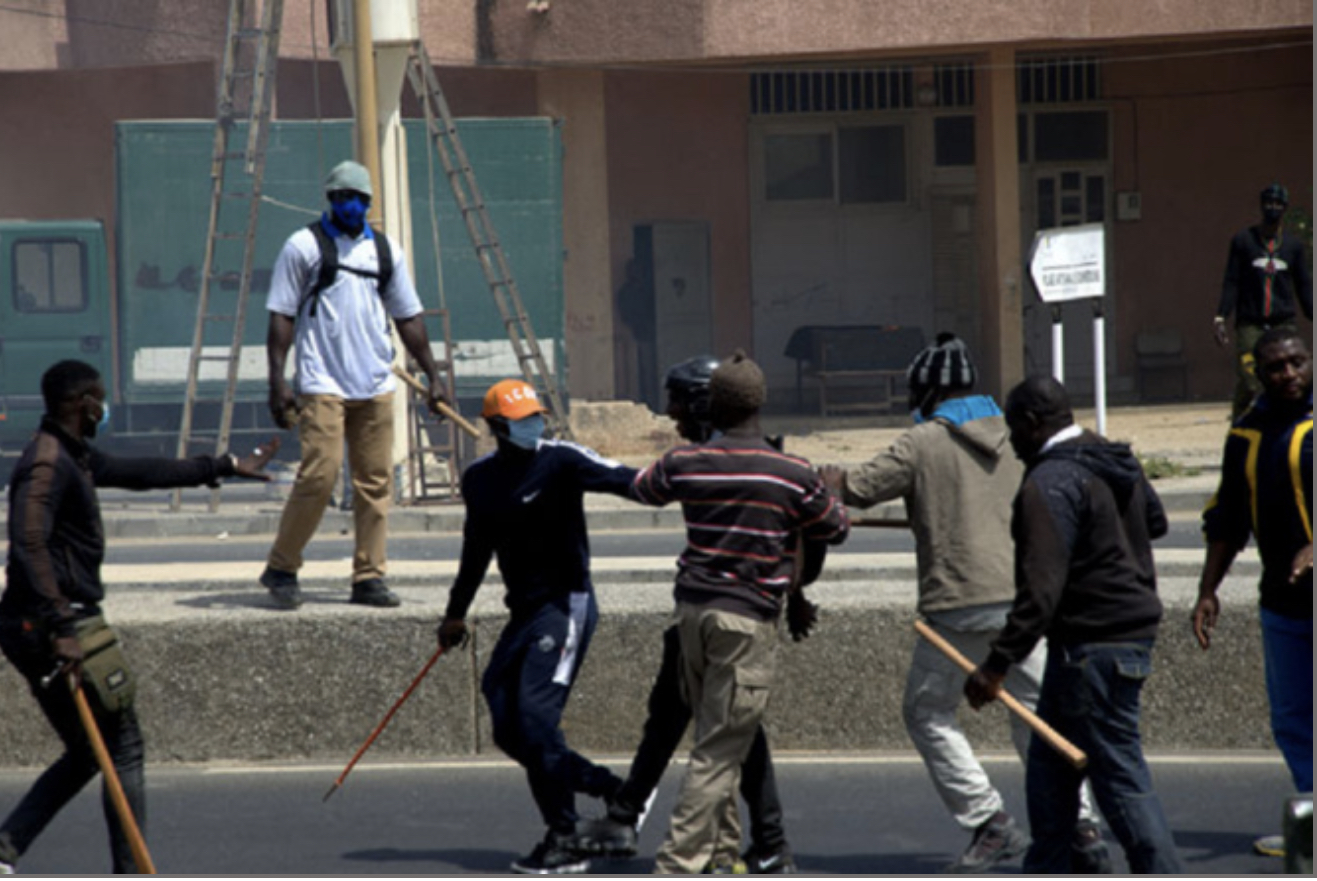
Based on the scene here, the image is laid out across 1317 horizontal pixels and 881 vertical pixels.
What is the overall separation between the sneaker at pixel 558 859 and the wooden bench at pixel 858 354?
18214 millimetres

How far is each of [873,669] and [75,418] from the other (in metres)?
3.09

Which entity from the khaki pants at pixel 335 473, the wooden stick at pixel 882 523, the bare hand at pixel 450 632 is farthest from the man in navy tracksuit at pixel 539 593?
the khaki pants at pixel 335 473

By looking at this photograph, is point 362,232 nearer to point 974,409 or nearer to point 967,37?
point 974,409

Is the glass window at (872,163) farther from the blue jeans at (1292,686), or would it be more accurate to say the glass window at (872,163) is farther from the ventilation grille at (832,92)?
the blue jeans at (1292,686)

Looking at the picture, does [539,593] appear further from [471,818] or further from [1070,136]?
[1070,136]

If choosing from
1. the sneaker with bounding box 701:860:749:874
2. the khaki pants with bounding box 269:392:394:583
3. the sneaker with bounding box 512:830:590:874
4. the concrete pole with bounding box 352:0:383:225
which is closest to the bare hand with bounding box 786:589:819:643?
the sneaker with bounding box 701:860:749:874

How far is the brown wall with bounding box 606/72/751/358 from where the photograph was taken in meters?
26.1

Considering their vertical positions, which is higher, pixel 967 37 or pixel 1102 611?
pixel 967 37

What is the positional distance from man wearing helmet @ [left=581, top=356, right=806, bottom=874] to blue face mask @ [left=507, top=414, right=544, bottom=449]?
41 centimetres

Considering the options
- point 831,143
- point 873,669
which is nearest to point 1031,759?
point 873,669

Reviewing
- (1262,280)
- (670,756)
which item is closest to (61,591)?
(670,756)

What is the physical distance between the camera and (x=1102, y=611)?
5688mm

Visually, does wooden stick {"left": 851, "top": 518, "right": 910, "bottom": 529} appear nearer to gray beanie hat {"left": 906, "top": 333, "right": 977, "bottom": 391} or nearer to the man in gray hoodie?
the man in gray hoodie

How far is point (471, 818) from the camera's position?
720 centimetres
